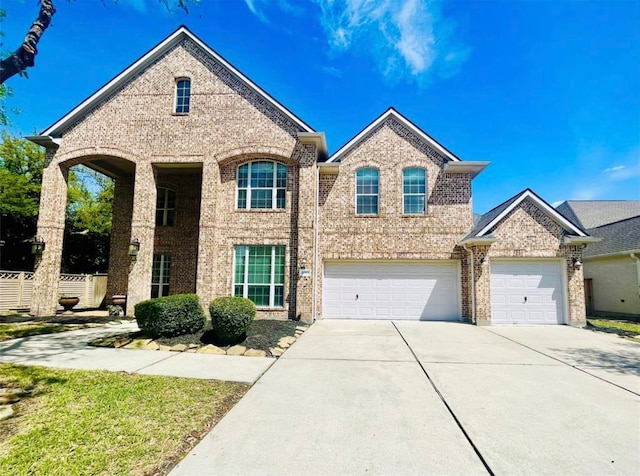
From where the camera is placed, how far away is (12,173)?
23.1 meters

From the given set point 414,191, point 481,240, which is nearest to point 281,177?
point 414,191

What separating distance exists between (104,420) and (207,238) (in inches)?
358

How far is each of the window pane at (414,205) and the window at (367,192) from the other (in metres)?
1.26

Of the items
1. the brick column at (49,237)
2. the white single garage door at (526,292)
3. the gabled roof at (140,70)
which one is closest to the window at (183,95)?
the gabled roof at (140,70)

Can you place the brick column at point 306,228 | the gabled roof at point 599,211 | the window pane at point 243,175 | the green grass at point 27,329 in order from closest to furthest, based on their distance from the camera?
the green grass at point 27,329 < the brick column at point 306,228 < the window pane at point 243,175 < the gabled roof at point 599,211

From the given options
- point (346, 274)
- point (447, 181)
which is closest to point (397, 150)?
point (447, 181)

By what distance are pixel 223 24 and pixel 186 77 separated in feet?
9.88

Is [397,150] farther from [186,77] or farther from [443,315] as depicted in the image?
[186,77]

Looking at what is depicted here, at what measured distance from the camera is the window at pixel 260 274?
12617 mm

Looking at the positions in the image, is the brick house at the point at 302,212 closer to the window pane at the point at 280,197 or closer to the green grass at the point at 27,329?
the window pane at the point at 280,197

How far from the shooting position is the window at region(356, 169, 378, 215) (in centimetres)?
1383

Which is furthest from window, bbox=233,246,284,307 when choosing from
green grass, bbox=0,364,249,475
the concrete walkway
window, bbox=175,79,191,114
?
green grass, bbox=0,364,249,475

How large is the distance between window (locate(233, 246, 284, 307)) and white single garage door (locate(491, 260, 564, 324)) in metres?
8.09

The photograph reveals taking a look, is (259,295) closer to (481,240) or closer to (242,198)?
(242,198)
